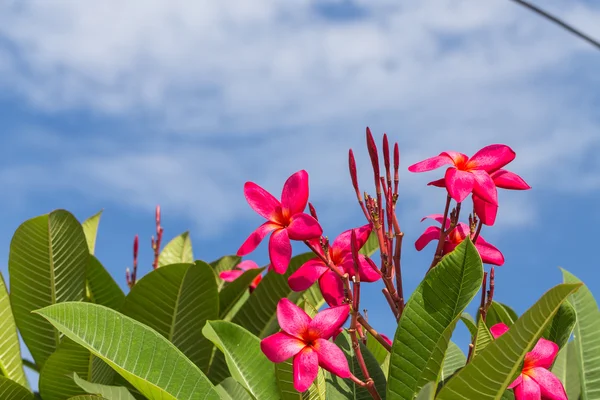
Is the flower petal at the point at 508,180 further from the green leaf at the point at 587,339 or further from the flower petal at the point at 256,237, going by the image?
the green leaf at the point at 587,339

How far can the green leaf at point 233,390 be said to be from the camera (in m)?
1.57

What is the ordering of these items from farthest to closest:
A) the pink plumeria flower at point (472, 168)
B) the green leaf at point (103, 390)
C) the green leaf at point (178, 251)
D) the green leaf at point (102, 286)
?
1. the green leaf at point (178, 251)
2. the green leaf at point (102, 286)
3. the green leaf at point (103, 390)
4. the pink plumeria flower at point (472, 168)

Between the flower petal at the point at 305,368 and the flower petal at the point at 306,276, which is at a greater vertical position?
the flower petal at the point at 306,276

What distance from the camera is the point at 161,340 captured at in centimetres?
130

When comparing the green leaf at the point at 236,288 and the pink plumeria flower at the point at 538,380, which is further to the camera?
the green leaf at the point at 236,288

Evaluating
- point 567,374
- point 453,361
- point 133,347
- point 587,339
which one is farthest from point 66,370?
point 567,374

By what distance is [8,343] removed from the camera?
1.93m

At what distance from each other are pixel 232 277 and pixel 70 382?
2.17ft

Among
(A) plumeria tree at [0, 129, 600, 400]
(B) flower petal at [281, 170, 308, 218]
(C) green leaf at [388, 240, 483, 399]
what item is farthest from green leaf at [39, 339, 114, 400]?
(C) green leaf at [388, 240, 483, 399]

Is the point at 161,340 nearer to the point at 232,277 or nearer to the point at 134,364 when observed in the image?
the point at 134,364

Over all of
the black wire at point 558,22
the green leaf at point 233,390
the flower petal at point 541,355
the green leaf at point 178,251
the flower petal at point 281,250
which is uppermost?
the black wire at point 558,22

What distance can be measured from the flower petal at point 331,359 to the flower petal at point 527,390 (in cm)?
32

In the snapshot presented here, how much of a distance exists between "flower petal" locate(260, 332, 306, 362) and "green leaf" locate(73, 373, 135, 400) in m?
0.40

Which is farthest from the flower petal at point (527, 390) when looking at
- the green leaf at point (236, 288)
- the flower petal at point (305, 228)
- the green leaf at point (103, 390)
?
the green leaf at point (236, 288)
